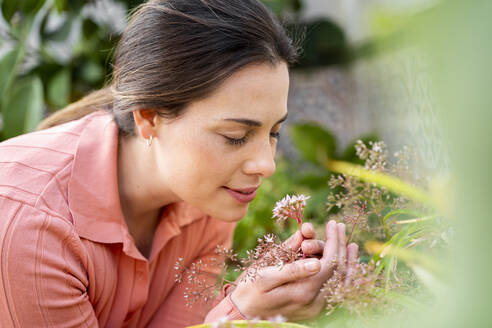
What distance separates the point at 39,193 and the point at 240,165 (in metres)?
0.37

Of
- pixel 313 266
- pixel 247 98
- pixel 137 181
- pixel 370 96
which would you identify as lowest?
pixel 137 181

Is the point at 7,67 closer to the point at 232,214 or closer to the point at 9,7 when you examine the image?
the point at 9,7

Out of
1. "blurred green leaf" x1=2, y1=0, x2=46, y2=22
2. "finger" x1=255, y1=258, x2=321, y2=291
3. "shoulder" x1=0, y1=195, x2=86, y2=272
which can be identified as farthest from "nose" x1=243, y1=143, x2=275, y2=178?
"blurred green leaf" x1=2, y1=0, x2=46, y2=22

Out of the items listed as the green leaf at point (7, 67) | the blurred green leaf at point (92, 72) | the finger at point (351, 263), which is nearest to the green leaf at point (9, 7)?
the green leaf at point (7, 67)

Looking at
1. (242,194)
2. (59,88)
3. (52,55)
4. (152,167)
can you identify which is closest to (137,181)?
(152,167)

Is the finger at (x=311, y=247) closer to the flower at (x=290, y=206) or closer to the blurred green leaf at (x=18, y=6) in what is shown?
the flower at (x=290, y=206)

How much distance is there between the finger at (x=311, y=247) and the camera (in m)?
0.79

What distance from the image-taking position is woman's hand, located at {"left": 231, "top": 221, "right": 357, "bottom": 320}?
0.76 meters

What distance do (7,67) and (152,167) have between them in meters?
1.02

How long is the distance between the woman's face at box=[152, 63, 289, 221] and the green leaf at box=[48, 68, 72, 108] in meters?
1.44

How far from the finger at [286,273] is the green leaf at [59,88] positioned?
1759 mm

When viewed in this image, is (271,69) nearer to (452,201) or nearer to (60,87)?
(452,201)

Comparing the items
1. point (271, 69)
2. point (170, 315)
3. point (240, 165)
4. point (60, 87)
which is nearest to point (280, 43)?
point (271, 69)

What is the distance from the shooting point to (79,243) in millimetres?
953
